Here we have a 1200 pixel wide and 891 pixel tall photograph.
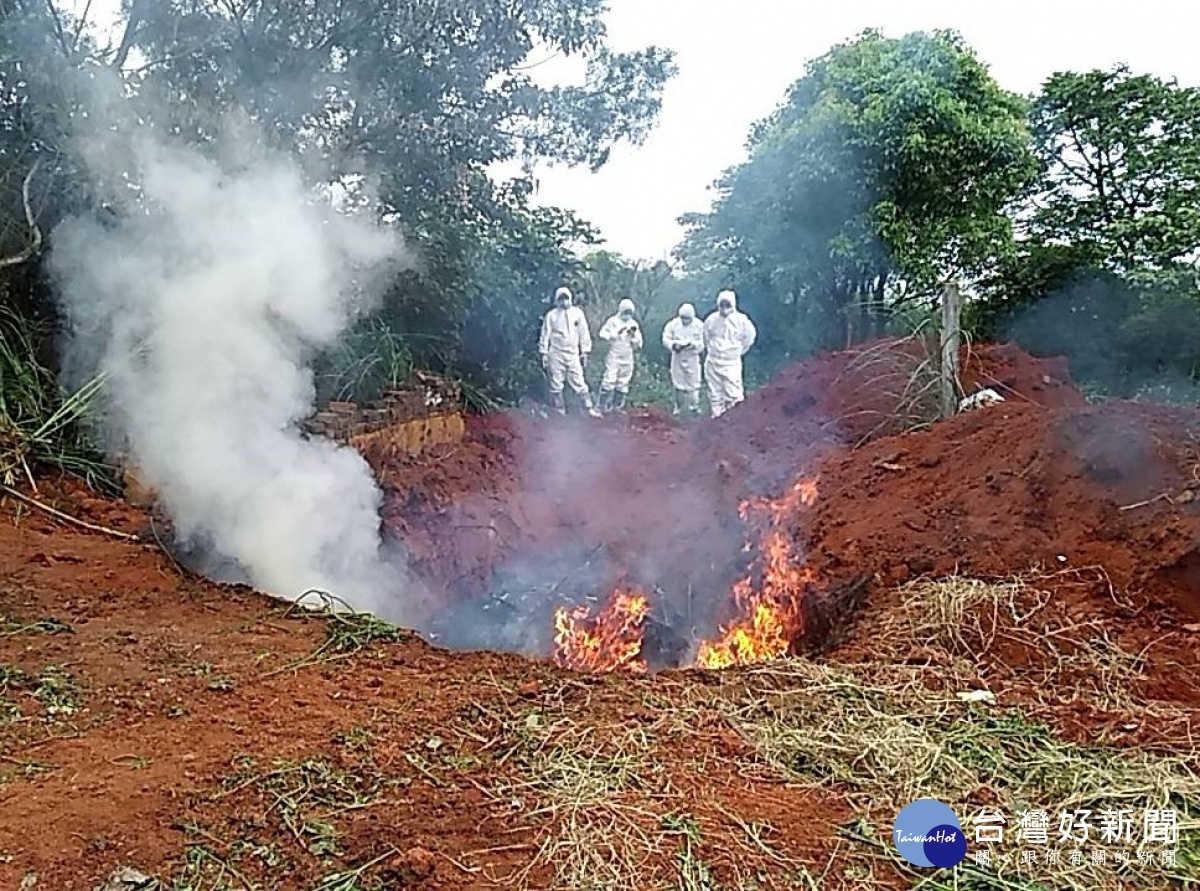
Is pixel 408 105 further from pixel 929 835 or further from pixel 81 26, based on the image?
pixel 929 835

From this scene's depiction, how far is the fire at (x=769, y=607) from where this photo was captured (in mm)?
6117

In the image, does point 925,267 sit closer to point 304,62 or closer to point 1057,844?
point 304,62

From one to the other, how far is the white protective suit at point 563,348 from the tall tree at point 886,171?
3.46m

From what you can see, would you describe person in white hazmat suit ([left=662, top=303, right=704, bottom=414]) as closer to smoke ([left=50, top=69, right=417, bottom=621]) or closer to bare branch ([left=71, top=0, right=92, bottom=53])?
smoke ([left=50, top=69, right=417, bottom=621])

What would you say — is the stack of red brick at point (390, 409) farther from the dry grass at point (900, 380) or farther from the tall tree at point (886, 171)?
the tall tree at point (886, 171)

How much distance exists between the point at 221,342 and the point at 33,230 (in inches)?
103

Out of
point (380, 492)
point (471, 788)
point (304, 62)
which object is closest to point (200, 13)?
point (304, 62)

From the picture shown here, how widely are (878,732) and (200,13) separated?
793cm

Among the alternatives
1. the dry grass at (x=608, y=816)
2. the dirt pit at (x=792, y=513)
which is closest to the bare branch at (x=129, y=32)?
the dirt pit at (x=792, y=513)

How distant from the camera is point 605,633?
690 cm

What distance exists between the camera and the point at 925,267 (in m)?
12.8

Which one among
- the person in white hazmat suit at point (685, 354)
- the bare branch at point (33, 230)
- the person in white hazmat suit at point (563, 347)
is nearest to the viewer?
the bare branch at point (33, 230)

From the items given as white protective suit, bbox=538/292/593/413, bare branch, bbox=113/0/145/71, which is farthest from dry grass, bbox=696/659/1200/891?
white protective suit, bbox=538/292/593/413

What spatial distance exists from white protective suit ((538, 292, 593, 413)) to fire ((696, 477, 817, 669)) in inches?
236
